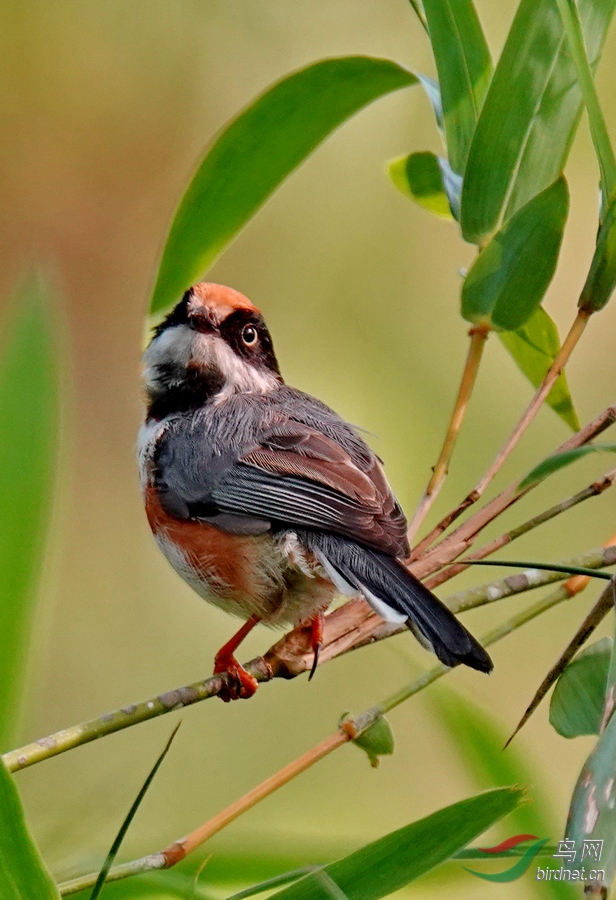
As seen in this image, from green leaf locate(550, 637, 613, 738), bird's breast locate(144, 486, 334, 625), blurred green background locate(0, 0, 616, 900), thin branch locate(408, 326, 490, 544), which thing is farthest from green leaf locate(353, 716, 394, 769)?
blurred green background locate(0, 0, 616, 900)

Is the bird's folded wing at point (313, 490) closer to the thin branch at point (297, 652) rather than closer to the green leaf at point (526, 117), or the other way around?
the thin branch at point (297, 652)

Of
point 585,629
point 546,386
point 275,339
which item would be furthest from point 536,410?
point 275,339

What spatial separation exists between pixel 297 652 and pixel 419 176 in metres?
0.86

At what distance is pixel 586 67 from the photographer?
1.27 metres

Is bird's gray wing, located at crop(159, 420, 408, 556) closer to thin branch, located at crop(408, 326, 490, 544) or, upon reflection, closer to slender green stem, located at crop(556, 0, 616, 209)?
thin branch, located at crop(408, 326, 490, 544)

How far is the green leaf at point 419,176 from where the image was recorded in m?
1.73

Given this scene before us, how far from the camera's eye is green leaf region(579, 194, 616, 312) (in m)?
1.37

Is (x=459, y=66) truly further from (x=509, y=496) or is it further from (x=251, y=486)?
(x=251, y=486)

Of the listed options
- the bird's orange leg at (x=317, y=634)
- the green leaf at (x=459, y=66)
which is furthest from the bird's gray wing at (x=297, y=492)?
the green leaf at (x=459, y=66)

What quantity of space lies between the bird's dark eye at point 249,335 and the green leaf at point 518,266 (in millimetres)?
929

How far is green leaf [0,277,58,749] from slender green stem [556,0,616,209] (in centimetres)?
73

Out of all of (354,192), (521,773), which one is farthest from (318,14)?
(521,773)

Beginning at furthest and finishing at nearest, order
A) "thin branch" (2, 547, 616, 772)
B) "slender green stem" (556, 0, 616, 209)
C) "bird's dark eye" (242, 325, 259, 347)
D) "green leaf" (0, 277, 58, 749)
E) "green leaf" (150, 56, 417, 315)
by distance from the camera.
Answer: "bird's dark eye" (242, 325, 259, 347), "green leaf" (150, 56, 417, 315), "slender green stem" (556, 0, 616, 209), "green leaf" (0, 277, 58, 749), "thin branch" (2, 547, 616, 772)

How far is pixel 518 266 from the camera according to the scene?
4.73ft
